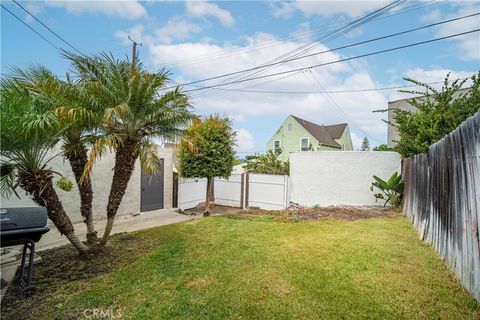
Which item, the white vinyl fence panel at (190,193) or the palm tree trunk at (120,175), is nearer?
the palm tree trunk at (120,175)

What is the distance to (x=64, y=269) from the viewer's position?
485 cm

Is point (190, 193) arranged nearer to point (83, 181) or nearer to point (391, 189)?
point (83, 181)

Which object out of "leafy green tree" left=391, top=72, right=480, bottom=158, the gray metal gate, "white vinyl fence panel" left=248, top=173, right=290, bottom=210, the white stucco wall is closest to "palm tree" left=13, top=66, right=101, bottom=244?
the gray metal gate

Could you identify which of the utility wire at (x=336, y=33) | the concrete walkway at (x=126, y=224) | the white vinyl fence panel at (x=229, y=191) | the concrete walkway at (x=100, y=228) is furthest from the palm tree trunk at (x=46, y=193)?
the utility wire at (x=336, y=33)

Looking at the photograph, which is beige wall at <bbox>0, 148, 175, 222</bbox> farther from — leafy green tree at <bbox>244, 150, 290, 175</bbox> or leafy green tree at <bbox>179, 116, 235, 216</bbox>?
leafy green tree at <bbox>244, 150, 290, 175</bbox>

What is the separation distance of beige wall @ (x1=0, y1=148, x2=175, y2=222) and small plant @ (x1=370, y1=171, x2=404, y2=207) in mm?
9289

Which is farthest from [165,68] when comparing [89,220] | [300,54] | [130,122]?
[300,54]

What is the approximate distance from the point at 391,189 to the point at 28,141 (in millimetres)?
11666

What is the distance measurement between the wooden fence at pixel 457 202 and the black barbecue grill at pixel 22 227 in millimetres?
5980

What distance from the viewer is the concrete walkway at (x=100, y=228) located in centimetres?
517

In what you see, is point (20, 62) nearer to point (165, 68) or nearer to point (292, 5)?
point (165, 68)

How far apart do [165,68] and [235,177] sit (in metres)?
8.45

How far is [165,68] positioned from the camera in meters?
5.65

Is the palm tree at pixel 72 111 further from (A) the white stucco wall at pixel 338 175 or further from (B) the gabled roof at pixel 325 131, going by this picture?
(B) the gabled roof at pixel 325 131
